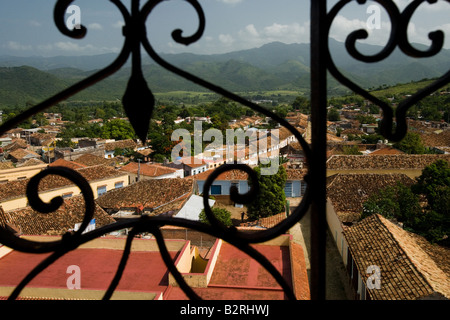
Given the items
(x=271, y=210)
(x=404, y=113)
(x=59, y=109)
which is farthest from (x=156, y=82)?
(x=404, y=113)

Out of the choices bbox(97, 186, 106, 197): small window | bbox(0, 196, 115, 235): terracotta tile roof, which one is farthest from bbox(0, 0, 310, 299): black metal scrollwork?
bbox(97, 186, 106, 197): small window

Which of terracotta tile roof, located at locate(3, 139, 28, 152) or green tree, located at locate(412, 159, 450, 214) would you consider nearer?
green tree, located at locate(412, 159, 450, 214)

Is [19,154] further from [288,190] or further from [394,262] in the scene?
[394,262]

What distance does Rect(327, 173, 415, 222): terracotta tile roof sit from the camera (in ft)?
53.0

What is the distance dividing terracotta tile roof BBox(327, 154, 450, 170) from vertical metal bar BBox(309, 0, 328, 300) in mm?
22005

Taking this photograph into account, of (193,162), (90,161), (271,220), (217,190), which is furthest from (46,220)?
(90,161)

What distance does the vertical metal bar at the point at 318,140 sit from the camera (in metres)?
0.93

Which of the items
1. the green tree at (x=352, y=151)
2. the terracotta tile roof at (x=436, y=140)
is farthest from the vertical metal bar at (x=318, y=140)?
the terracotta tile roof at (x=436, y=140)

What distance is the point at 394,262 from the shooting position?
28.9 ft

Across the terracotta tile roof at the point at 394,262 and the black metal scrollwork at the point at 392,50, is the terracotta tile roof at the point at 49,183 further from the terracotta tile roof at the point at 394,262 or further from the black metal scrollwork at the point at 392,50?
the black metal scrollwork at the point at 392,50

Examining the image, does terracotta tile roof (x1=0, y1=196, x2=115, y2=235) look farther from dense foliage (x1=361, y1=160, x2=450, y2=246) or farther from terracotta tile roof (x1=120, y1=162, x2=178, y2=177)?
dense foliage (x1=361, y1=160, x2=450, y2=246)

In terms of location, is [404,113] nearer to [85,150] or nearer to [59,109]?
[85,150]

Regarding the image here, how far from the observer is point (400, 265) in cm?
856

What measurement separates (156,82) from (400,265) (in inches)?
6340
